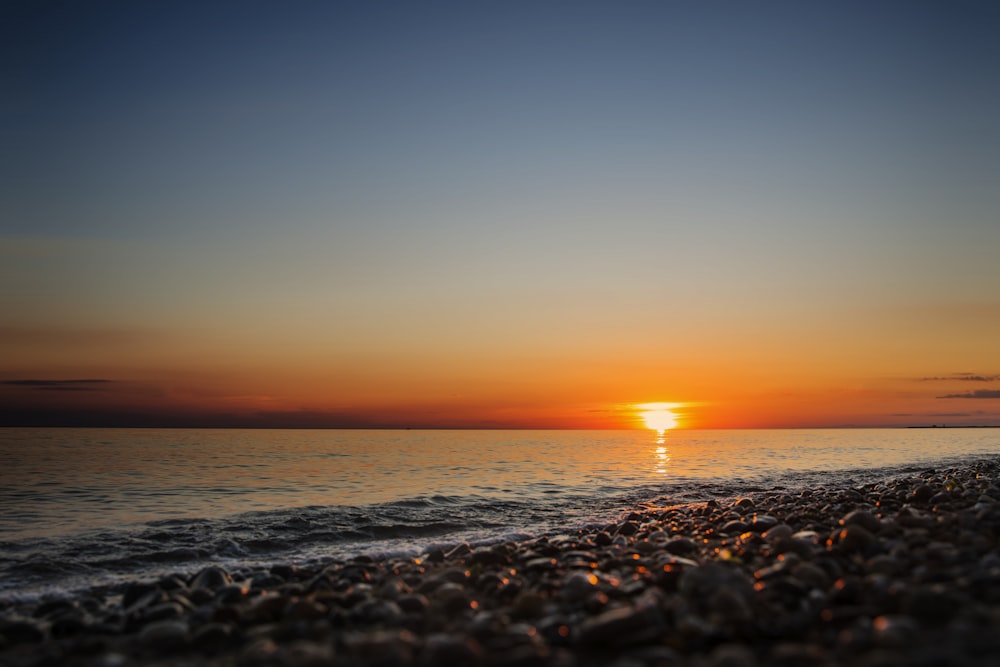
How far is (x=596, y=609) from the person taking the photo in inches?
240

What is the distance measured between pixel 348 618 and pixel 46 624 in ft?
13.0

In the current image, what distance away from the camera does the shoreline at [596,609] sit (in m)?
4.64

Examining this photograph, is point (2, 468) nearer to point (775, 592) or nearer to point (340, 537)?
point (340, 537)

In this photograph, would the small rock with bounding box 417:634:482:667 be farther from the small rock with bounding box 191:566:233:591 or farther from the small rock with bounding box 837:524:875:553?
the small rock with bounding box 837:524:875:553

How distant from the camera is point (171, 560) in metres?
12.3

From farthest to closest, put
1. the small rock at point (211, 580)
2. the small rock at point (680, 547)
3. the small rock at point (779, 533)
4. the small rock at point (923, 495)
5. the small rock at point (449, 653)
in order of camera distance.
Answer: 1. the small rock at point (923, 495)
2. the small rock at point (680, 547)
3. the small rock at point (779, 533)
4. the small rock at point (211, 580)
5. the small rock at point (449, 653)

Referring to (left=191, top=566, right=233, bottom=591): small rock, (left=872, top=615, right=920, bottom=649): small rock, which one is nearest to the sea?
(left=191, top=566, right=233, bottom=591): small rock

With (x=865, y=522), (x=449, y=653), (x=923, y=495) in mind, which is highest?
(x=865, y=522)

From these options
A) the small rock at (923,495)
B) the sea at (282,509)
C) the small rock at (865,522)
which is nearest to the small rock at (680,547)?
the small rock at (865,522)

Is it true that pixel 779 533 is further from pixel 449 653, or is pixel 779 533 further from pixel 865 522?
pixel 449 653

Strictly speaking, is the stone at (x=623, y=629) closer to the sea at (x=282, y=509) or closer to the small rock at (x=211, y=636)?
the small rock at (x=211, y=636)

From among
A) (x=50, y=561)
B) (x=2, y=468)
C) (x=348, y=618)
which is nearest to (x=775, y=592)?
(x=348, y=618)

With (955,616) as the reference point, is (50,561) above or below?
below

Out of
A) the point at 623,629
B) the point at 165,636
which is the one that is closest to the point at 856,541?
the point at 623,629
